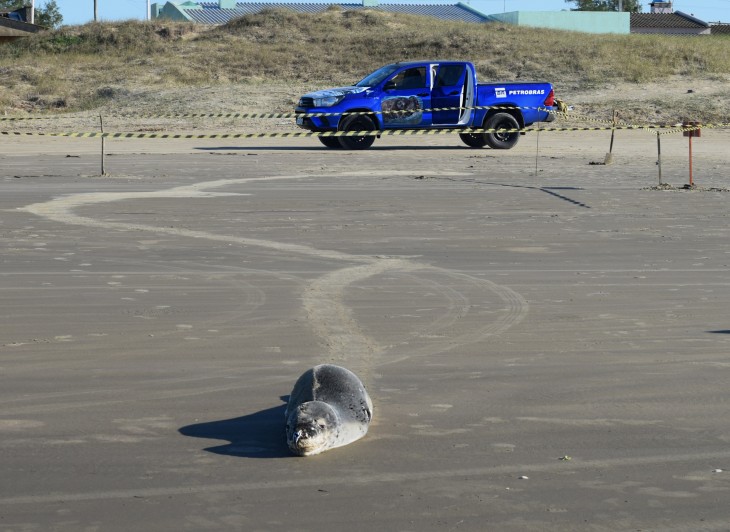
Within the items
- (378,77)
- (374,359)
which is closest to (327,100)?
(378,77)

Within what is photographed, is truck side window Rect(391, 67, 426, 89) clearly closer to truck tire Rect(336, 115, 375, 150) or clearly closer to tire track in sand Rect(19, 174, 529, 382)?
truck tire Rect(336, 115, 375, 150)

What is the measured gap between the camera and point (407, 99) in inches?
1139

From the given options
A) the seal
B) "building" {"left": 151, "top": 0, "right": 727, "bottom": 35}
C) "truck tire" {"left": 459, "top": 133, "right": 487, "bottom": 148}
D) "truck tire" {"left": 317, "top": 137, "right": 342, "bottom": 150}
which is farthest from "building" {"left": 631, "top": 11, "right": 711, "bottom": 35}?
the seal

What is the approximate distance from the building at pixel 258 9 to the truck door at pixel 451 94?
1852 inches

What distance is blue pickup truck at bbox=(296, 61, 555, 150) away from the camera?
28.4m

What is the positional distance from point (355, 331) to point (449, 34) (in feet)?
159

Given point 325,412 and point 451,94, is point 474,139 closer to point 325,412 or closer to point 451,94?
point 451,94

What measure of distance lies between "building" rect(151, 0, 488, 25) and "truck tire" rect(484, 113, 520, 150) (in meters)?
47.2

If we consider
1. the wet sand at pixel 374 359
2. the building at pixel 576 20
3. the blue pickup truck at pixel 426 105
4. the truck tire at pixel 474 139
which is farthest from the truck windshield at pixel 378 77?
the building at pixel 576 20

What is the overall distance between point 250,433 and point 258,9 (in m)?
76.9

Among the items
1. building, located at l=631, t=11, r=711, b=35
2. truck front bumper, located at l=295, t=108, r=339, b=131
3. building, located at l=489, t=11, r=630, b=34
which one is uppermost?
building, located at l=631, t=11, r=711, b=35

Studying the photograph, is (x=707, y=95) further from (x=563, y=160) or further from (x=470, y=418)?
(x=470, y=418)

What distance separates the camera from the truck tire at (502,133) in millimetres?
29219

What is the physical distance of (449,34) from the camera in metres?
56.2
